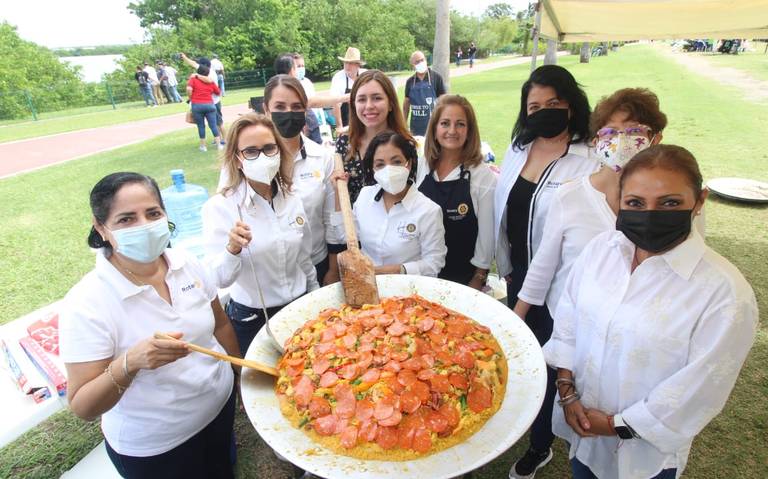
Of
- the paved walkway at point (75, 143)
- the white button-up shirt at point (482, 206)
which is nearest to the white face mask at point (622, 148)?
the white button-up shirt at point (482, 206)

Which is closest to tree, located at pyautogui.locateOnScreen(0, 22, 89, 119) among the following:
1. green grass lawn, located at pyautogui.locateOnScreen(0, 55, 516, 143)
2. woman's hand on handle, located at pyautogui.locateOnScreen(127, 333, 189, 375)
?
green grass lawn, located at pyautogui.locateOnScreen(0, 55, 516, 143)

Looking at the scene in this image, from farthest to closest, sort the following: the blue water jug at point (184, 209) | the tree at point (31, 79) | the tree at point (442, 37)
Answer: the tree at point (31, 79) → the tree at point (442, 37) → the blue water jug at point (184, 209)

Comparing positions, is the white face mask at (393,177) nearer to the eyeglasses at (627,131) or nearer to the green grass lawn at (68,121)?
the eyeglasses at (627,131)

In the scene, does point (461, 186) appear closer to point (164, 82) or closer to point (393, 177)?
point (393, 177)

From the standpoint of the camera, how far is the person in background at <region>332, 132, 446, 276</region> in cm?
298

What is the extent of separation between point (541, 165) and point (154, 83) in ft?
97.8

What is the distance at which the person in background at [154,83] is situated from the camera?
25688mm

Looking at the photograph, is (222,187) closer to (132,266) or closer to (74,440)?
(132,266)

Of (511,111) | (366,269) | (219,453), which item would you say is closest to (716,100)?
(511,111)

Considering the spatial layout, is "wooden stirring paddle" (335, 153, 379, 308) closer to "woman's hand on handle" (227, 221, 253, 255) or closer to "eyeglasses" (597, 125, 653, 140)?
"woman's hand on handle" (227, 221, 253, 255)

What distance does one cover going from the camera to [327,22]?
40.4 meters

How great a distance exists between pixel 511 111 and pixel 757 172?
905 centimetres

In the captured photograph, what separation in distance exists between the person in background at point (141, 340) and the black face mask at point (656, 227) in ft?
6.87

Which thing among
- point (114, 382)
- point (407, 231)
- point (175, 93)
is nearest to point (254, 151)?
point (407, 231)
